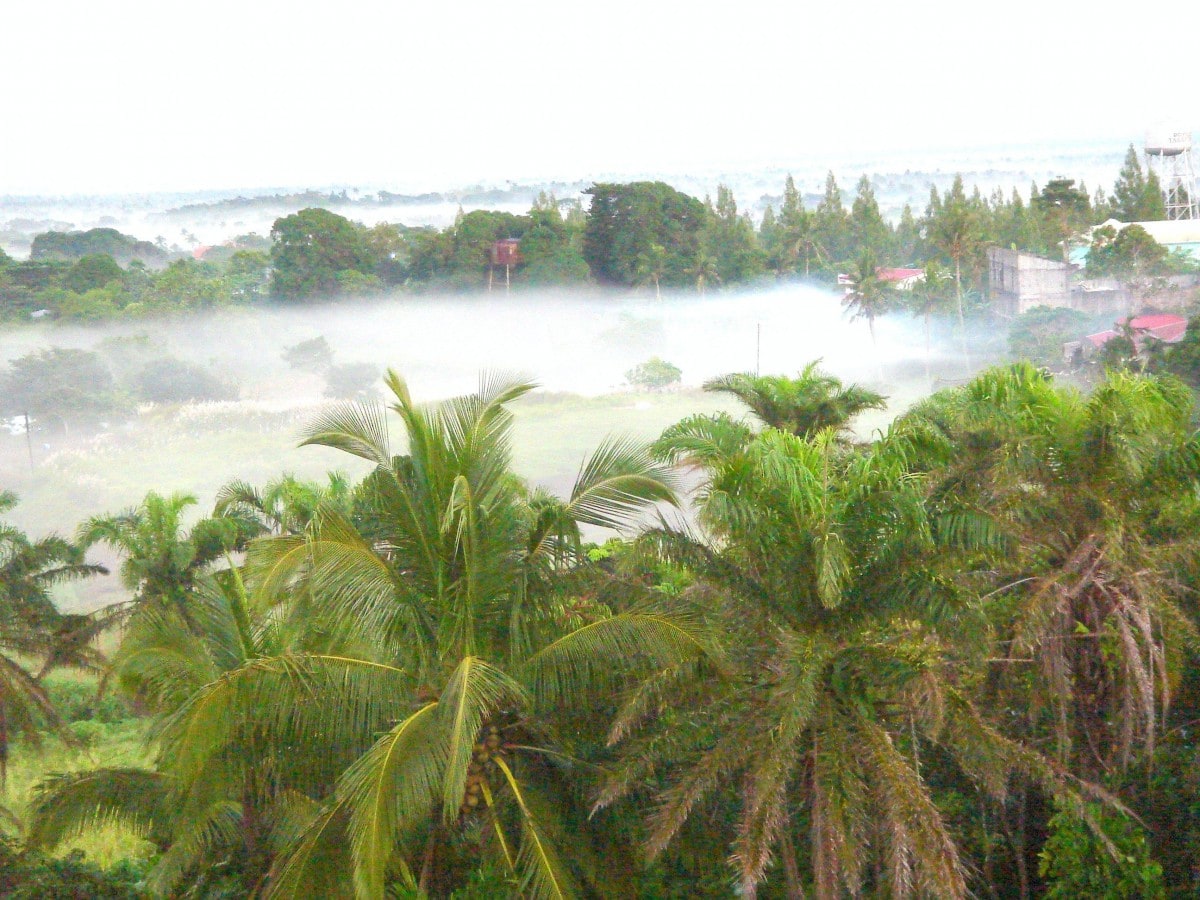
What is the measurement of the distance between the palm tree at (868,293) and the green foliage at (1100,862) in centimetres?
3209

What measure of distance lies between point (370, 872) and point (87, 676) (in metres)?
24.3

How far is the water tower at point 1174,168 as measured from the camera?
38.2m

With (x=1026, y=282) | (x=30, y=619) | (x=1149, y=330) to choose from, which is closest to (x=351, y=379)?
(x=1026, y=282)

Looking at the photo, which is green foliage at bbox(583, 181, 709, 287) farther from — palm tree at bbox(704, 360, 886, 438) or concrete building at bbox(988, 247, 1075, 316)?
palm tree at bbox(704, 360, 886, 438)

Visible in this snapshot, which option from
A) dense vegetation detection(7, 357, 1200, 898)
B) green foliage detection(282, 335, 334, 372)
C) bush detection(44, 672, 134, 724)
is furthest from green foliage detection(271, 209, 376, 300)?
dense vegetation detection(7, 357, 1200, 898)

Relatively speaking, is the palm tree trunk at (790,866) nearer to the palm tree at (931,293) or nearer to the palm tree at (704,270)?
the palm tree at (931,293)

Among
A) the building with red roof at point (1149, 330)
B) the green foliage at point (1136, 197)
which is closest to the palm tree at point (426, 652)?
the building with red roof at point (1149, 330)

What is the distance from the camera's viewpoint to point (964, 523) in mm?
7340

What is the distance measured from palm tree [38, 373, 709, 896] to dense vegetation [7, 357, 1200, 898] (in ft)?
0.08

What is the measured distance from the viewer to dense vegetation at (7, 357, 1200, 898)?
6.75 metres

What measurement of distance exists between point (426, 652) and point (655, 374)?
41.0 metres

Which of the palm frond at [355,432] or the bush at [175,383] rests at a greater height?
Result: the palm frond at [355,432]

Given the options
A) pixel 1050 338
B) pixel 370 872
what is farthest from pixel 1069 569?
pixel 1050 338

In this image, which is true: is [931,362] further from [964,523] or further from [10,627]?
[964,523]
